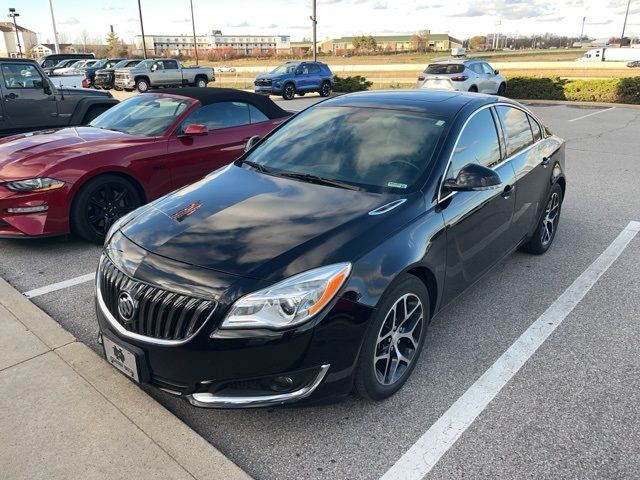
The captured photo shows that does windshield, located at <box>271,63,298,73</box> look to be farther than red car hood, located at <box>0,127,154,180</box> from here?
Yes

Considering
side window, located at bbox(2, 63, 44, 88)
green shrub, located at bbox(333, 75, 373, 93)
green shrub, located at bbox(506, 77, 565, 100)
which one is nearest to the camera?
side window, located at bbox(2, 63, 44, 88)

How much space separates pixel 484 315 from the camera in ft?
13.1

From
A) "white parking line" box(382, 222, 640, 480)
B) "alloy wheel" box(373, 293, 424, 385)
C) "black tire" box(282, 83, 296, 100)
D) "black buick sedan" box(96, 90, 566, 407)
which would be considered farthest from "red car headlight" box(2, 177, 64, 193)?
"black tire" box(282, 83, 296, 100)

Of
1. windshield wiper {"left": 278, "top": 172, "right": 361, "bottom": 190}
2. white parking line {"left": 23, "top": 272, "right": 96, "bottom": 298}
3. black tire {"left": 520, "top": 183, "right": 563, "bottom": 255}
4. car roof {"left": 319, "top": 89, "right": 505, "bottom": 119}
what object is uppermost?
car roof {"left": 319, "top": 89, "right": 505, "bottom": 119}

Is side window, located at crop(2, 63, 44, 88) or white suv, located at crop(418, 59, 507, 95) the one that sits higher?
side window, located at crop(2, 63, 44, 88)

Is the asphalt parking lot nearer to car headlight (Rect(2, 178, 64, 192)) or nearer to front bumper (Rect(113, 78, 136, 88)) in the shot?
car headlight (Rect(2, 178, 64, 192))

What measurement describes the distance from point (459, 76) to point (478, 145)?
53.6 ft

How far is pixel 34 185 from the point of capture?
4875 millimetres

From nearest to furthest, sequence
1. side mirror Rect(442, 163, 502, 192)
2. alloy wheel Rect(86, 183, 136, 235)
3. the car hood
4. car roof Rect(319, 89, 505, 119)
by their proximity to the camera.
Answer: the car hood < side mirror Rect(442, 163, 502, 192) < car roof Rect(319, 89, 505, 119) < alloy wheel Rect(86, 183, 136, 235)

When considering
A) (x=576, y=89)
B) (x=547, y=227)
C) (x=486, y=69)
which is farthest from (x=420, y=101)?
(x=576, y=89)

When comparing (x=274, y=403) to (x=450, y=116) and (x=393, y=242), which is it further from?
(x=450, y=116)

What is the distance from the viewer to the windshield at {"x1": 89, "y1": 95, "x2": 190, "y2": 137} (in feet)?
19.5

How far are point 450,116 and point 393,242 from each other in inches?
51.6

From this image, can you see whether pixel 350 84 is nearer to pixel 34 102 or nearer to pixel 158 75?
pixel 158 75
